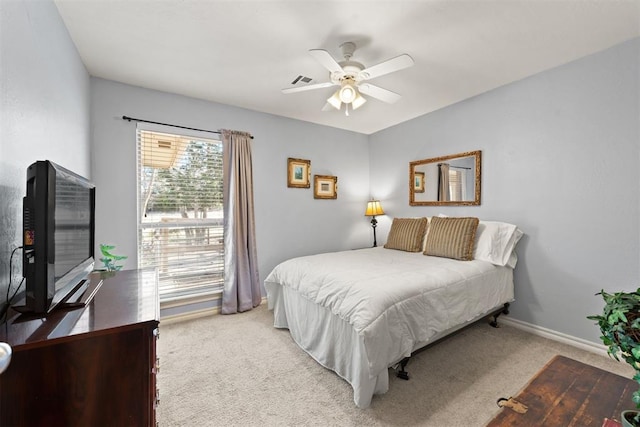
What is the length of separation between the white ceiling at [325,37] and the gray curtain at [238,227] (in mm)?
720

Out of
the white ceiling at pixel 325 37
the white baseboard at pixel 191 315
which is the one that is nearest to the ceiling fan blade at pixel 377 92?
the white ceiling at pixel 325 37

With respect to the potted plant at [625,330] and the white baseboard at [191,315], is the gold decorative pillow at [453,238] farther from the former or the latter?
the white baseboard at [191,315]

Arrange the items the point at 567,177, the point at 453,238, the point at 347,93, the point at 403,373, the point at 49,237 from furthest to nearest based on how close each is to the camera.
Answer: the point at 453,238 < the point at 567,177 < the point at 347,93 < the point at 403,373 < the point at 49,237

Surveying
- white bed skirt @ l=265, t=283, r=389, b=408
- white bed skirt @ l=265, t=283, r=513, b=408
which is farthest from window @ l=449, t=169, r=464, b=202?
white bed skirt @ l=265, t=283, r=389, b=408

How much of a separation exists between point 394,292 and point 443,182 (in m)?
2.22

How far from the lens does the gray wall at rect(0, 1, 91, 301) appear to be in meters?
1.07

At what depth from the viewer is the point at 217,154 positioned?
10.7 ft

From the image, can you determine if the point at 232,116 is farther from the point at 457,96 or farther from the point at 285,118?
the point at 457,96

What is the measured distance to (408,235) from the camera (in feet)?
11.0

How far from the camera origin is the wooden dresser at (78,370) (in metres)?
0.80

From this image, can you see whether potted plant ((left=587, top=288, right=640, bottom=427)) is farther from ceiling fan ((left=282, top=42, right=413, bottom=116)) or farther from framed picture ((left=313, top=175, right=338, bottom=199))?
framed picture ((left=313, top=175, right=338, bottom=199))

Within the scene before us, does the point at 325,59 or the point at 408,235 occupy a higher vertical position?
the point at 325,59

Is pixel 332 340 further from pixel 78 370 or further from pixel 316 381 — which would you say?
pixel 78 370

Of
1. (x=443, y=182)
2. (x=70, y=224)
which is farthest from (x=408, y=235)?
(x=70, y=224)
